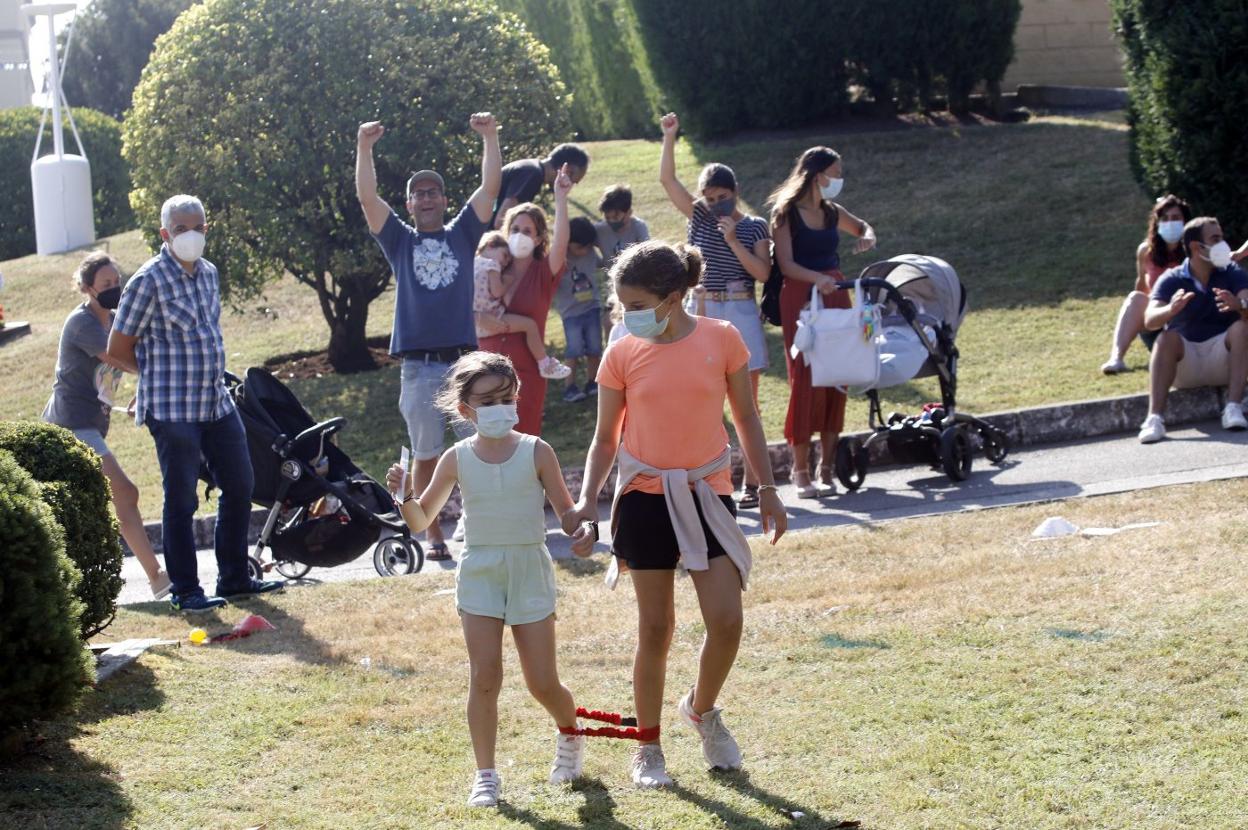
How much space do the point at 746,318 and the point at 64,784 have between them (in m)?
Result: 5.60

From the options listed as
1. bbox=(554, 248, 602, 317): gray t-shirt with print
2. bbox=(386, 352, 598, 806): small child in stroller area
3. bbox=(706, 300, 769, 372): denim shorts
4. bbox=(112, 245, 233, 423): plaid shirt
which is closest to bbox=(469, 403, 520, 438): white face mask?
→ bbox=(386, 352, 598, 806): small child in stroller area

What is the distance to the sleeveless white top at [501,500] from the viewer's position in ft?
17.3

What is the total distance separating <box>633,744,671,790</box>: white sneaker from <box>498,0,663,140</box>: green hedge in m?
20.0

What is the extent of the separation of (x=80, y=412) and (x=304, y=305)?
10.2 metres

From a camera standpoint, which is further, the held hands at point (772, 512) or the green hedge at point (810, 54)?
the green hedge at point (810, 54)

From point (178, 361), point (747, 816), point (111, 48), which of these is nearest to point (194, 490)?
point (178, 361)

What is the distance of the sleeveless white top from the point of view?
5281mm

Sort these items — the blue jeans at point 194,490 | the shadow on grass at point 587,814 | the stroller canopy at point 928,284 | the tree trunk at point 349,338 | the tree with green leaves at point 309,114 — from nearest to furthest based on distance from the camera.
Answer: the shadow on grass at point 587,814, the blue jeans at point 194,490, the stroller canopy at point 928,284, the tree with green leaves at point 309,114, the tree trunk at point 349,338

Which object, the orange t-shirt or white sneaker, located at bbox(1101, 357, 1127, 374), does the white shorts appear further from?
the orange t-shirt

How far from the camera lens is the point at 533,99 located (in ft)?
49.2

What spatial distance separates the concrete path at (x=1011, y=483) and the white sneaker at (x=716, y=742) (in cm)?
373

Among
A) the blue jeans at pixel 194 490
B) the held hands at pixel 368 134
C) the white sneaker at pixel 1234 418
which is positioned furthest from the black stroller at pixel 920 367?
the blue jeans at pixel 194 490

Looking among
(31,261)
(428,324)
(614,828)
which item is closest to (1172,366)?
(428,324)

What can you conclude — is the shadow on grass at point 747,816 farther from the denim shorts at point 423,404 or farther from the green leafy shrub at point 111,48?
the green leafy shrub at point 111,48
